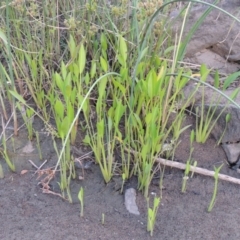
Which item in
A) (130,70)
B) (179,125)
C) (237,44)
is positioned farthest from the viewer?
(237,44)

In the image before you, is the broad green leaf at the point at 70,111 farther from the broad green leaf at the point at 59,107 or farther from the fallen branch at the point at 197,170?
the fallen branch at the point at 197,170

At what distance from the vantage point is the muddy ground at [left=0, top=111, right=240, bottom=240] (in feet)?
4.21

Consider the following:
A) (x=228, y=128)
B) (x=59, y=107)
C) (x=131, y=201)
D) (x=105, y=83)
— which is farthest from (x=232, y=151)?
(x=59, y=107)

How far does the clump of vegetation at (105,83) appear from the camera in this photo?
1.34 metres

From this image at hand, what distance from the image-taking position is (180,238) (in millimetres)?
1279

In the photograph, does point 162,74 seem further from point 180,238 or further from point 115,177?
point 180,238

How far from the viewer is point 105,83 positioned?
1345 mm

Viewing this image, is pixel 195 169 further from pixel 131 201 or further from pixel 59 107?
pixel 59 107

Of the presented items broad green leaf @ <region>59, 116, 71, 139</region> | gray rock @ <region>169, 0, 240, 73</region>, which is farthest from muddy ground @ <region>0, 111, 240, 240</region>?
gray rock @ <region>169, 0, 240, 73</region>

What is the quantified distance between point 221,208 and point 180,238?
0.18 m

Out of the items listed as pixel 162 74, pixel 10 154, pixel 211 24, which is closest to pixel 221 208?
pixel 162 74

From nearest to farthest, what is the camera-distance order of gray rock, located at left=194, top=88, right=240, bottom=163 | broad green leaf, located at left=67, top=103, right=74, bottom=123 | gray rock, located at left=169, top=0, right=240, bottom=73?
broad green leaf, located at left=67, top=103, right=74, bottom=123
gray rock, located at left=194, top=88, right=240, bottom=163
gray rock, located at left=169, top=0, right=240, bottom=73

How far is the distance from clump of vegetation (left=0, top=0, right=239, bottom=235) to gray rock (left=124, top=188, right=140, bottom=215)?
4 cm

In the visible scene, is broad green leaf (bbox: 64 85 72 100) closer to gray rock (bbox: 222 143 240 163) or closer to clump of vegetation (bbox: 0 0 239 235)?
clump of vegetation (bbox: 0 0 239 235)
